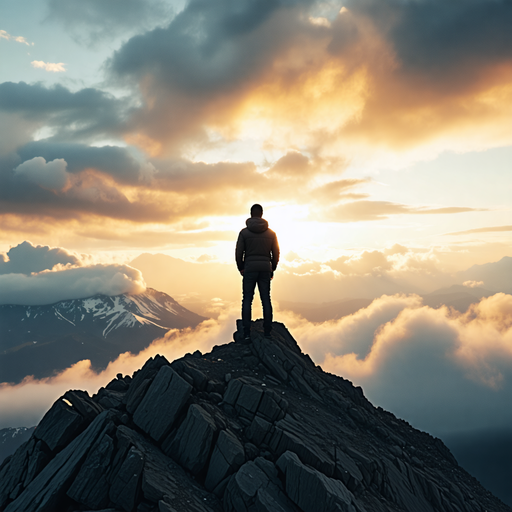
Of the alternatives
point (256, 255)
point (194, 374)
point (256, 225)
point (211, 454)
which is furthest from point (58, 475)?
point (256, 225)

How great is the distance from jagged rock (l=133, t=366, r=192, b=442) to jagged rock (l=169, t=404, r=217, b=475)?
511mm

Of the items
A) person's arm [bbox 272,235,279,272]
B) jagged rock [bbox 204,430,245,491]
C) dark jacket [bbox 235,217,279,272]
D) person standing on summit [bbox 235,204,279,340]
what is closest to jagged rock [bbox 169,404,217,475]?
jagged rock [bbox 204,430,245,491]

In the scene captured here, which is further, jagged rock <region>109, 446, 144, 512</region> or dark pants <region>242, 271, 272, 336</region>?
dark pants <region>242, 271, 272, 336</region>

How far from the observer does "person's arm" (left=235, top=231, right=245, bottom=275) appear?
17.0 m

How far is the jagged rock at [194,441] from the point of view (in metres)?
11.1

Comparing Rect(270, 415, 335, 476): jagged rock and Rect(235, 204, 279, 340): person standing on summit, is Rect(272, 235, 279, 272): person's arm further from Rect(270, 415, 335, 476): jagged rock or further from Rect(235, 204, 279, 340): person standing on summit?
Rect(270, 415, 335, 476): jagged rock

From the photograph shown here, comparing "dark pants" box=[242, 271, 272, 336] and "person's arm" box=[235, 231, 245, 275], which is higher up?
"person's arm" box=[235, 231, 245, 275]

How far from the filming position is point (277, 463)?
1105cm

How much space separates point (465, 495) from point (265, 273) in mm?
16598

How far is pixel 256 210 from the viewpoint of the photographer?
17.2 metres

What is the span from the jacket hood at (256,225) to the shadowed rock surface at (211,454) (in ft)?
22.9

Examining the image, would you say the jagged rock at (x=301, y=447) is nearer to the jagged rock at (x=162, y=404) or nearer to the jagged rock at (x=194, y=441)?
the jagged rock at (x=194, y=441)

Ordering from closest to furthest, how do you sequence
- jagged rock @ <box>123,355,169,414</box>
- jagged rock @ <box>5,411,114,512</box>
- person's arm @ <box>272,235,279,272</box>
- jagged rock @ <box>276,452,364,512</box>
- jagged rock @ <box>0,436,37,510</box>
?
1. jagged rock @ <box>5,411,114,512</box>
2. jagged rock @ <box>276,452,364,512</box>
3. jagged rock @ <box>0,436,37,510</box>
4. jagged rock @ <box>123,355,169,414</box>
5. person's arm @ <box>272,235,279,272</box>

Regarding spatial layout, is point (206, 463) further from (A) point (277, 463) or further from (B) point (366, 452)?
(B) point (366, 452)
